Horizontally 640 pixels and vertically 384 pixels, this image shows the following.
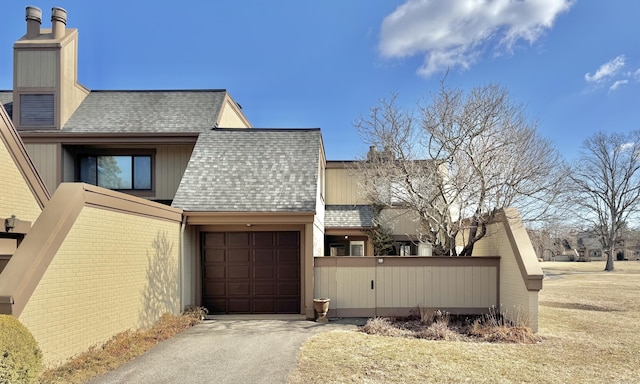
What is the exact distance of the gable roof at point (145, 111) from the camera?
15.4 meters

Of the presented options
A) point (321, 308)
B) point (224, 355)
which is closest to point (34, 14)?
point (321, 308)

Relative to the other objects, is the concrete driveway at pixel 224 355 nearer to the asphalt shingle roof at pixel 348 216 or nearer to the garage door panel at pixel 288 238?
the garage door panel at pixel 288 238

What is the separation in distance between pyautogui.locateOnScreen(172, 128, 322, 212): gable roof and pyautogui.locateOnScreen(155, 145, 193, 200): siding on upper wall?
1639 millimetres

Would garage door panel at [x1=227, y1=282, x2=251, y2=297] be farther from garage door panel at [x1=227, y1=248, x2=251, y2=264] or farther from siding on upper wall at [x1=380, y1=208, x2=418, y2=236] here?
siding on upper wall at [x1=380, y1=208, x2=418, y2=236]

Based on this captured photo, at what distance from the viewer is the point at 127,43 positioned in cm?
1745

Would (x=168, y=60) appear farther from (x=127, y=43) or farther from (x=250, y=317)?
(x=250, y=317)

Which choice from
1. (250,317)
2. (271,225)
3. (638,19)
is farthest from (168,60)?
(638,19)

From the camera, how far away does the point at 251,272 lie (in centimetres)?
1255

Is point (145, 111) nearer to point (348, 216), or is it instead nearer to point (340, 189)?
point (340, 189)

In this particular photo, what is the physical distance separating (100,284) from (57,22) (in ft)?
42.1

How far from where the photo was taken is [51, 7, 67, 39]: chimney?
51.1ft

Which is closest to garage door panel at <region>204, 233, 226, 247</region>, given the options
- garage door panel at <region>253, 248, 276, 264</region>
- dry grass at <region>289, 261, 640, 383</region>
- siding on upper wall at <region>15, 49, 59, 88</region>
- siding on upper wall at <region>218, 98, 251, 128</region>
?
garage door panel at <region>253, 248, 276, 264</region>

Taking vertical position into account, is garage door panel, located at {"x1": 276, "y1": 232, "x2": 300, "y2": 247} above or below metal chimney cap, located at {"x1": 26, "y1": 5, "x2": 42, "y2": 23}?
below

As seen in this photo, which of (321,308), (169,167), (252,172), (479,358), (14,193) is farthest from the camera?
(169,167)
